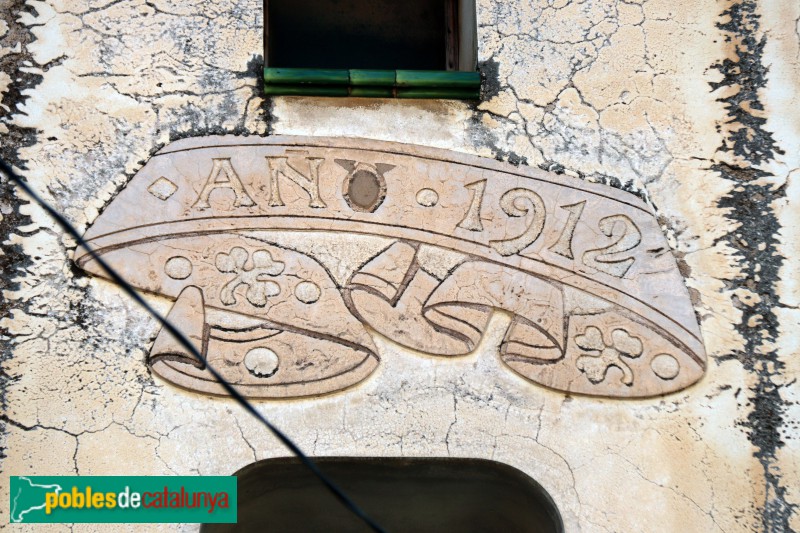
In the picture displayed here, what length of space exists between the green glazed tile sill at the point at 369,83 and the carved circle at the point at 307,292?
75 cm

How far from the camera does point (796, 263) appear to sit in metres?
3.89

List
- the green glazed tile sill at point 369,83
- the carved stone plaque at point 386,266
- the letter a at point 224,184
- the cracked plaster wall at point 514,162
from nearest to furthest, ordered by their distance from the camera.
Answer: the cracked plaster wall at point 514,162, the carved stone plaque at point 386,266, the letter a at point 224,184, the green glazed tile sill at point 369,83

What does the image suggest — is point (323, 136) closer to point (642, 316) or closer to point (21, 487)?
point (642, 316)

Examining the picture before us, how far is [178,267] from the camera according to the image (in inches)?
148

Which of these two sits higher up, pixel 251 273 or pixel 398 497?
pixel 251 273

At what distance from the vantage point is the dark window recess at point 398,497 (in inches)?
142

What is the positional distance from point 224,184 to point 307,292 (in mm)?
501

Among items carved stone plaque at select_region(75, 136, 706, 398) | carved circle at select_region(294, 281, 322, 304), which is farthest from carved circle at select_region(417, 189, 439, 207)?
carved circle at select_region(294, 281, 322, 304)

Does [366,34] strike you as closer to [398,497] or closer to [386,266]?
[386,266]

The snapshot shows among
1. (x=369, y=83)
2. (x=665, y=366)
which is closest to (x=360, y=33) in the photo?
(x=369, y=83)

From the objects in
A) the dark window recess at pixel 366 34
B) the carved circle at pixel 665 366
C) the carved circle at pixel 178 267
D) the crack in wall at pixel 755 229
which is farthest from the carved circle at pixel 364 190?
the crack in wall at pixel 755 229

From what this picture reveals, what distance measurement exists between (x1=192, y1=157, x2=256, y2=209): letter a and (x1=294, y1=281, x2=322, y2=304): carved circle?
36cm

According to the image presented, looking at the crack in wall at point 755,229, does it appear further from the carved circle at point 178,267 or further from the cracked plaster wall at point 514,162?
the carved circle at point 178,267

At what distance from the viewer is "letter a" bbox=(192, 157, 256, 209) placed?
152 inches
